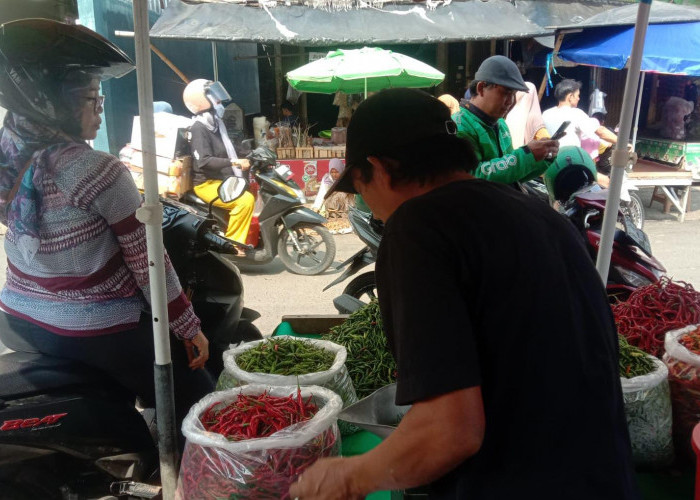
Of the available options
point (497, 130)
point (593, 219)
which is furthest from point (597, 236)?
point (497, 130)

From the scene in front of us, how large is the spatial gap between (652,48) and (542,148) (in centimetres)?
622

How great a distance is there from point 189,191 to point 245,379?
4478mm

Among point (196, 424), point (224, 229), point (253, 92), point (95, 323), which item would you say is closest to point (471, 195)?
point (196, 424)

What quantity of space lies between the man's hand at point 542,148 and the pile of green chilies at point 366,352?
1404 mm

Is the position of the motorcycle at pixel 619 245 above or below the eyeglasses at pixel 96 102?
below

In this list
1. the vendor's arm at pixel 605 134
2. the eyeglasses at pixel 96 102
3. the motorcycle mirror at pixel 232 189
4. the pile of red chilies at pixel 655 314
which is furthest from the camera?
the vendor's arm at pixel 605 134

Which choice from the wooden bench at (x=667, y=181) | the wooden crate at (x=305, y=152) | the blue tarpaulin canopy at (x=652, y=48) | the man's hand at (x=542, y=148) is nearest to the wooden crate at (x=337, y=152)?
the wooden crate at (x=305, y=152)

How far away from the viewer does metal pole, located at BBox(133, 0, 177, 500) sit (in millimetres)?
1749

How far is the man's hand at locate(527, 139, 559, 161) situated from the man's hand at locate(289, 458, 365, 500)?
2541mm

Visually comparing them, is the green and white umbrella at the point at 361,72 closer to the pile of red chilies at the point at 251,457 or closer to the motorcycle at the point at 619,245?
the motorcycle at the point at 619,245

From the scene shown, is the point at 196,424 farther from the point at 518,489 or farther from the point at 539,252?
the point at 539,252

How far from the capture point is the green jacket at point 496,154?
3415mm

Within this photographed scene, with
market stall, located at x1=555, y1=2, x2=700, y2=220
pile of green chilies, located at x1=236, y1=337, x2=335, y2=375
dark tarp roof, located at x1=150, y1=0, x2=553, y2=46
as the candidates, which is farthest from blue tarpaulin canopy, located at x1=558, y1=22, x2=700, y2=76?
pile of green chilies, located at x1=236, y1=337, x2=335, y2=375

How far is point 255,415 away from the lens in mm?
1772
